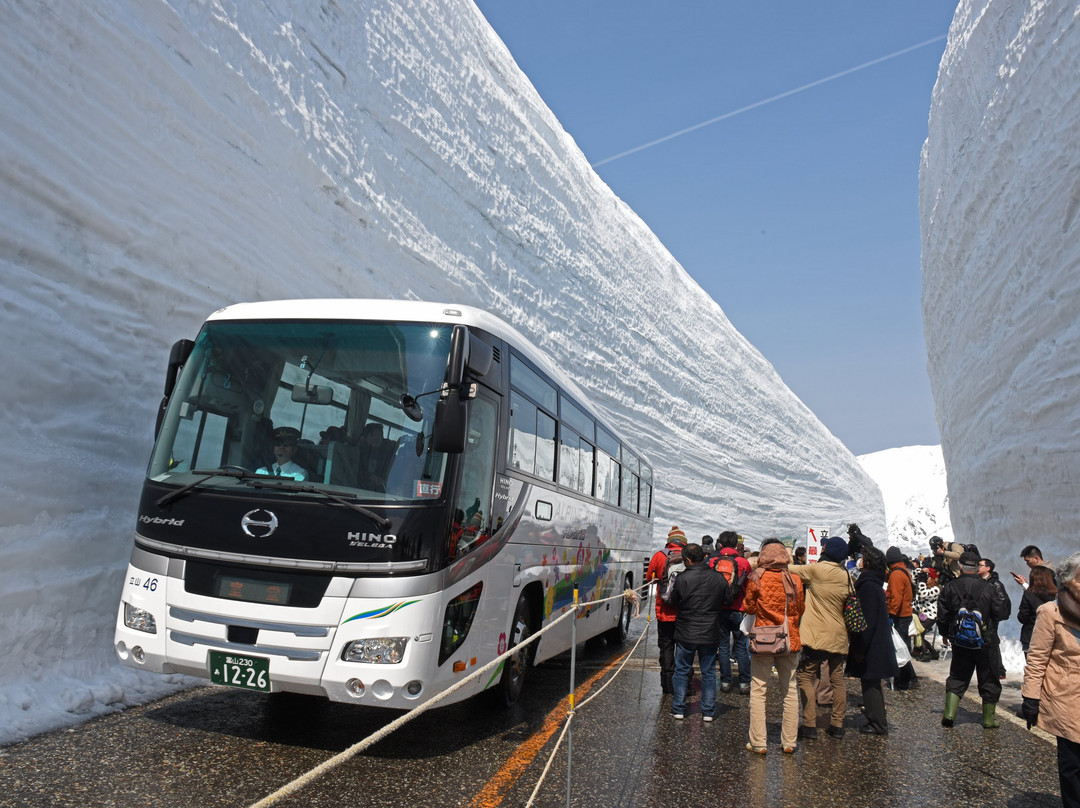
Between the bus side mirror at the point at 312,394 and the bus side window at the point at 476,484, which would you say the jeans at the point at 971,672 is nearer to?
the bus side window at the point at 476,484

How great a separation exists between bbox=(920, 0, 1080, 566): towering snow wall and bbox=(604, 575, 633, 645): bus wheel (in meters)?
6.64

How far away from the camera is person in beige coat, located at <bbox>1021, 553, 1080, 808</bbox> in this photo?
3.69 m

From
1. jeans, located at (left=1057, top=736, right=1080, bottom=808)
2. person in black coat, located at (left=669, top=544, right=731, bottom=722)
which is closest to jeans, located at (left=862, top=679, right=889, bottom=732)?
person in black coat, located at (left=669, top=544, right=731, bottom=722)

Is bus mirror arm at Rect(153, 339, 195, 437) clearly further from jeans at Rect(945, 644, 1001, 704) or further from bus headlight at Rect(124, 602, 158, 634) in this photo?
jeans at Rect(945, 644, 1001, 704)

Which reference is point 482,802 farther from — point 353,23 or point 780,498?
point 780,498

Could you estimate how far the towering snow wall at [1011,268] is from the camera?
12281mm

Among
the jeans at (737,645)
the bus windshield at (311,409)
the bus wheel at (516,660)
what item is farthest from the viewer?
the jeans at (737,645)

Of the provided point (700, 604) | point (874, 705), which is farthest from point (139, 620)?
point (874, 705)

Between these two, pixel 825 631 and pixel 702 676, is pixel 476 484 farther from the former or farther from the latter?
pixel 825 631

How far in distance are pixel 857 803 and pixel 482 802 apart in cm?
217

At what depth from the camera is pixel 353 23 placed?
16875 millimetres

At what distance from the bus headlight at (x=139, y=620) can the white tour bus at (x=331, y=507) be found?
1 centimetres

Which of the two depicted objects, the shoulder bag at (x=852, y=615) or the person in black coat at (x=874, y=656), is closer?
A: the shoulder bag at (x=852, y=615)

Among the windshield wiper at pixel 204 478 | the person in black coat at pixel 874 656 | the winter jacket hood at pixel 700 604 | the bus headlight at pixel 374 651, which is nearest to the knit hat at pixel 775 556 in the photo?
the winter jacket hood at pixel 700 604
